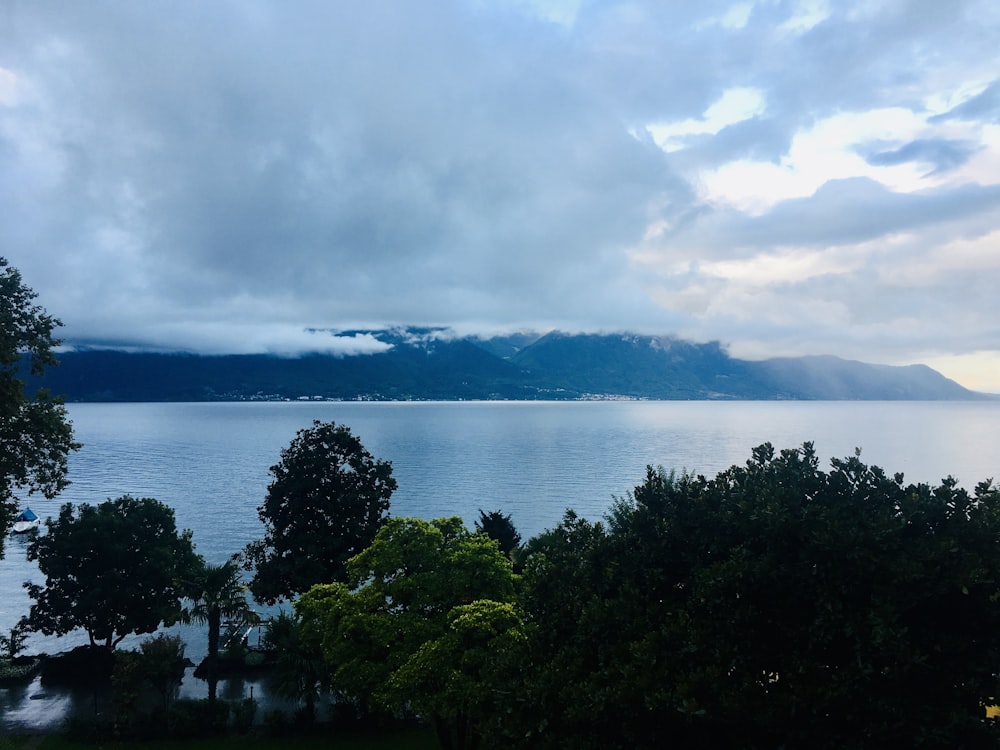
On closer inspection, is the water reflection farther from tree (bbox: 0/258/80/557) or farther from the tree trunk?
tree (bbox: 0/258/80/557)

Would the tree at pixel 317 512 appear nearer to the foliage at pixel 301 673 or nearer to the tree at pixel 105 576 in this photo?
the tree at pixel 105 576

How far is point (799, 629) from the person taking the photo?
12.3 metres

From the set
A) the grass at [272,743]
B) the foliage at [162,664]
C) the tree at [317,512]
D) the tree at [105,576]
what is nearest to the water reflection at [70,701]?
the grass at [272,743]

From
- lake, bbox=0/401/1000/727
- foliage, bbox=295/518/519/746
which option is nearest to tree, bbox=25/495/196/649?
lake, bbox=0/401/1000/727

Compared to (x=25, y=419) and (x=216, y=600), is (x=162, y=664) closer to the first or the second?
(x=216, y=600)

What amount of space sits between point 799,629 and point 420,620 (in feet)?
41.9

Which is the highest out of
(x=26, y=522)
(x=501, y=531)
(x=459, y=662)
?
(x=459, y=662)

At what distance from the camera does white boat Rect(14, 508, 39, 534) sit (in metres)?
80.7

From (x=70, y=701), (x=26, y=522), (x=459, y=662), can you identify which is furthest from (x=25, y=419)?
(x=26, y=522)

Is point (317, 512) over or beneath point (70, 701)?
over

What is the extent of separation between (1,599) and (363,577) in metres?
48.8

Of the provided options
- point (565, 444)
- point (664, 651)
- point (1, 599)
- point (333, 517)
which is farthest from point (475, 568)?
point (565, 444)

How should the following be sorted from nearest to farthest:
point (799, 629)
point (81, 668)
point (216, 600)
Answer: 1. point (799, 629)
2. point (216, 600)
3. point (81, 668)

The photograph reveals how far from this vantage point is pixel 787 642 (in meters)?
12.7
